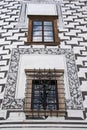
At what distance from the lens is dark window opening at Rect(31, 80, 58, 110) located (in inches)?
226

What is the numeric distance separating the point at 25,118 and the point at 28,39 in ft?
7.95

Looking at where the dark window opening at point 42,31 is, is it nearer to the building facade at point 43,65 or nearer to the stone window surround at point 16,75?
the building facade at point 43,65

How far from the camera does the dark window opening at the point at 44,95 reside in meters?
5.73

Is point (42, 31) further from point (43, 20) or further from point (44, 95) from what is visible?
point (44, 95)

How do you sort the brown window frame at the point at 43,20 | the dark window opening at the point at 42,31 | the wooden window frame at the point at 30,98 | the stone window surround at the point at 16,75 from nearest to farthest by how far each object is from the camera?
the wooden window frame at the point at 30,98
the stone window surround at the point at 16,75
the brown window frame at the point at 43,20
the dark window opening at the point at 42,31

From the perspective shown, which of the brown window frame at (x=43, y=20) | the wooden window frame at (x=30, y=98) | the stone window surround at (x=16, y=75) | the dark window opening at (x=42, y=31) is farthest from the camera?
the dark window opening at (x=42, y=31)

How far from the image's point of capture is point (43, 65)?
256 inches

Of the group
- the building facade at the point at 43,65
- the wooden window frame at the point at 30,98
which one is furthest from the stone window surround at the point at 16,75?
the wooden window frame at the point at 30,98

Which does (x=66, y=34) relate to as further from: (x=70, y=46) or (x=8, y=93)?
(x=8, y=93)

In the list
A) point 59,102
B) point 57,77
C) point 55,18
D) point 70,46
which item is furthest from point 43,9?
point 59,102

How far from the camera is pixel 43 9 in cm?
836

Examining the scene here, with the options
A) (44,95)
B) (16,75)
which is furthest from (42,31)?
(44,95)

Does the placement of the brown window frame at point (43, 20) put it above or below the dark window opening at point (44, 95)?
above

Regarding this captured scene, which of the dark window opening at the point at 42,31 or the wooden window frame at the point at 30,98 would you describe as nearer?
the wooden window frame at the point at 30,98
